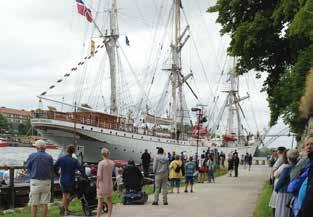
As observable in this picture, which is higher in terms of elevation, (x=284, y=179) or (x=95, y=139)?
(x=95, y=139)

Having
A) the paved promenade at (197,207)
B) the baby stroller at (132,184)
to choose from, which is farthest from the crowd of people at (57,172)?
the baby stroller at (132,184)

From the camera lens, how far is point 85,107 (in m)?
59.9

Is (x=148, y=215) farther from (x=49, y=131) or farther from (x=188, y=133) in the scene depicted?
(x=188, y=133)

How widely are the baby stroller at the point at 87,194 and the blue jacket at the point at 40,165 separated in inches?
91.0

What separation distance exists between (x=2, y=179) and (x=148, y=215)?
9984 mm

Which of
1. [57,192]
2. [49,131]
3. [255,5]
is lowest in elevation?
[57,192]

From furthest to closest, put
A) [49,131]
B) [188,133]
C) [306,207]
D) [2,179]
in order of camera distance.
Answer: [188,133]
[49,131]
[2,179]
[306,207]

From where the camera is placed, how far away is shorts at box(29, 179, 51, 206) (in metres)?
12.6

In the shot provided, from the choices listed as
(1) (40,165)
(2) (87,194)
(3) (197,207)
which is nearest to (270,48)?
(3) (197,207)

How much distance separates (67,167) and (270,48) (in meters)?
14.6

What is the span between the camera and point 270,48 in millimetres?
26125

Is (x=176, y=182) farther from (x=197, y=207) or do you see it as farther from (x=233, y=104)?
(x=233, y=104)

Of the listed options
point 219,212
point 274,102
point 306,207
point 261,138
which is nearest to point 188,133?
point 261,138

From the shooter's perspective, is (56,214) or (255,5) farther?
(255,5)
